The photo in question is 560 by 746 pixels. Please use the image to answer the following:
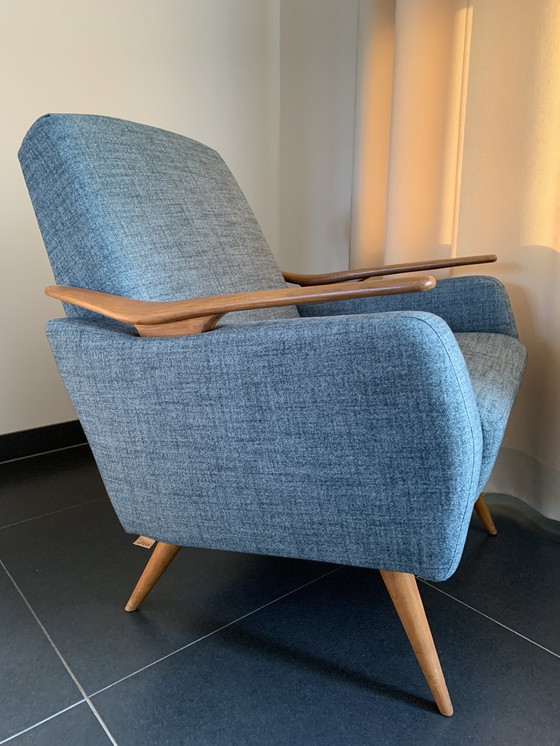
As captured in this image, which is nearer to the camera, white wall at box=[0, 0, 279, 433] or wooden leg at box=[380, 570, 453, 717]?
wooden leg at box=[380, 570, 453, 717]

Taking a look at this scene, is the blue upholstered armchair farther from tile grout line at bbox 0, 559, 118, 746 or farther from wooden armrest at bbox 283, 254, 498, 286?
wooden armrest at bbox 283, 254, 498, 286

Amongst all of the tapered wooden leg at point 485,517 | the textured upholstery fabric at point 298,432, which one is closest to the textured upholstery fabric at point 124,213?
the textured upholstery fabric at point 298,432

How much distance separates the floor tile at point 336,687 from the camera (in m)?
0.81

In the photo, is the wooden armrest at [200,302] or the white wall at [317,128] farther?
the white wall at [317,128]

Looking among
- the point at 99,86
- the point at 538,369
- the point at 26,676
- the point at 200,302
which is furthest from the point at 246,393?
the point at 99,86

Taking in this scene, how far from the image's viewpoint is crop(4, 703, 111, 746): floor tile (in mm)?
799

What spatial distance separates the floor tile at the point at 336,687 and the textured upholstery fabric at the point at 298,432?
226 millimetres

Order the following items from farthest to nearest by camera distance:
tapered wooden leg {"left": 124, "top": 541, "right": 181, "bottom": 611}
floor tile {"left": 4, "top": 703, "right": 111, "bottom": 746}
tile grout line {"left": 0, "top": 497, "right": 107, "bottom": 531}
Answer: tile grout line {"left": 0, "top": 497, "right": 107, "bottom": 531} < tapered wooden leg {"left": 124, "top": 541, "right": 181, "bottom": 611} < floor tile {"left": 4, "top": 703, "right": 111, "bottom": 746}

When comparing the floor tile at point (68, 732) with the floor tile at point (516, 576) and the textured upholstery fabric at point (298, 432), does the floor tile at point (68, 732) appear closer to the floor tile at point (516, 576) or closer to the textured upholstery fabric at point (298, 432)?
the textured upholstery fabric at point (298, 432)

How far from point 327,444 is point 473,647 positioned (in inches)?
20.3

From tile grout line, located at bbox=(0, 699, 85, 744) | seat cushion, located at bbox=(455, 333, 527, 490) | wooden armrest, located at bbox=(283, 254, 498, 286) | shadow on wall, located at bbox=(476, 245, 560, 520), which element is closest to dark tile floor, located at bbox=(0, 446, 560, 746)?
tile grout line, located at bbox=(0, 699, 85, 744)

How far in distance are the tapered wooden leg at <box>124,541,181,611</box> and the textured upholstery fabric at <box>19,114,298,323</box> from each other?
45 cm

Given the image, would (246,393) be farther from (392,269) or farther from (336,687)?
(392,269)

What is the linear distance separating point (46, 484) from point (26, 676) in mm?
791
